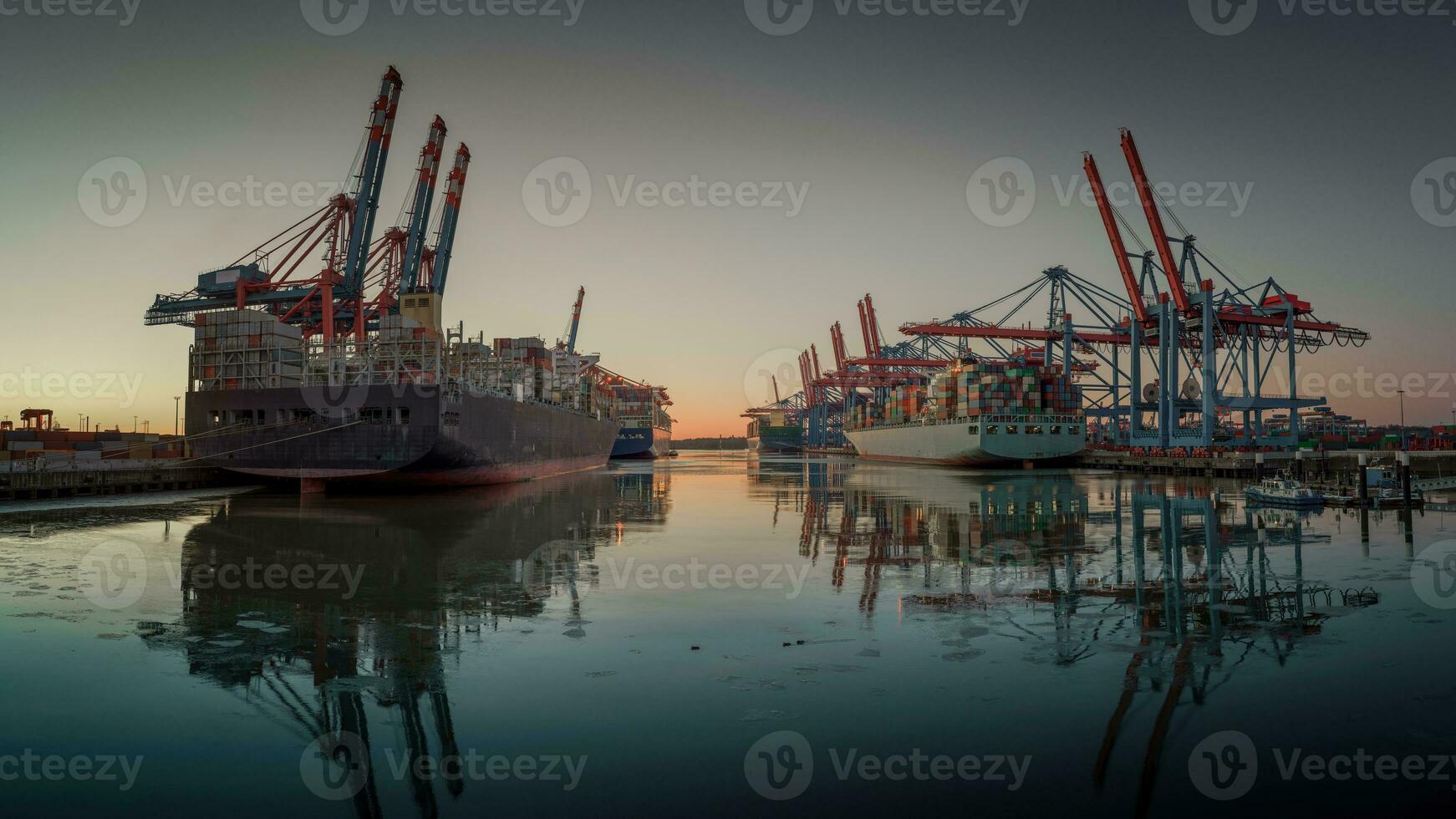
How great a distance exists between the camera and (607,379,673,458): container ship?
11938 centimetres

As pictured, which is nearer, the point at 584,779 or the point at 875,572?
the point at 584,779

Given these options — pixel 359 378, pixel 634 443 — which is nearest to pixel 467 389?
pixel 359 378

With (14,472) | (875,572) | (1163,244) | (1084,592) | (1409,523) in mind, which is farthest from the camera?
(1163,244)

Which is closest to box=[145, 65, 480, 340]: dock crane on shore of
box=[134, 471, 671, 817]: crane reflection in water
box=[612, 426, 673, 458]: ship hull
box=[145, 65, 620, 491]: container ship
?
box=[145, 65, 620, 491]: container ship

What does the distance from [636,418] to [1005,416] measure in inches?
2750

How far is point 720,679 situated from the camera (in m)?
8.24

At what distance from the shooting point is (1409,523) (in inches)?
891

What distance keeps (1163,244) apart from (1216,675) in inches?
2186

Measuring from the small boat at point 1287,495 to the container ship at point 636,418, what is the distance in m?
85.9

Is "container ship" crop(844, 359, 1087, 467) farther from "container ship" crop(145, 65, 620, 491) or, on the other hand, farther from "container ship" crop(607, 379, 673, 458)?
"container ship" crop(607, 379, 673, 458)

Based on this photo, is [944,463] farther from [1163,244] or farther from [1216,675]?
[1216,675]

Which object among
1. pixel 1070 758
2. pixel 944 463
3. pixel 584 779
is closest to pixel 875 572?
pixel 1070 758

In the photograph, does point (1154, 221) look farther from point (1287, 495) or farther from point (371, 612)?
point (371, 612)

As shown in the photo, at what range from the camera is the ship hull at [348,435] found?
34094 millimetres
